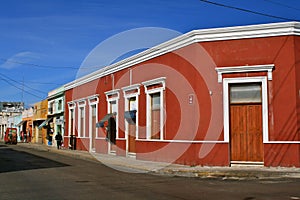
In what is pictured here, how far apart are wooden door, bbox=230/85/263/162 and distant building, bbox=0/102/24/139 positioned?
2365 inches

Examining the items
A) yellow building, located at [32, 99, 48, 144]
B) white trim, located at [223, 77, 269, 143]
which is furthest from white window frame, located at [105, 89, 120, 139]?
yellow building, located at [32, 99, 48, 144]

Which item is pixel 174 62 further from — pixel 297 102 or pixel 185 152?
pixel 297 102

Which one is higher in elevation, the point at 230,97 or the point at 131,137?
the point at 230,97

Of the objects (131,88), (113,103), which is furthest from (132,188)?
(113,103)

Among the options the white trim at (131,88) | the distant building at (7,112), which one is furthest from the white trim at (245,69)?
the distant building at (7,112)

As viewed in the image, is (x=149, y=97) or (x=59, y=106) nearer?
(x=149, y=97)

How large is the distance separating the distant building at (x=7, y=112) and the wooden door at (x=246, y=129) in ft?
197

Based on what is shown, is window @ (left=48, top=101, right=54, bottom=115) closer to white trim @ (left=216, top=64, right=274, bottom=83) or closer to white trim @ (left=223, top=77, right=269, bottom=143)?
white trim @ (left=216, top=64, right=274, bottom=83)

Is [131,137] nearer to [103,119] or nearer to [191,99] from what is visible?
[103,119]

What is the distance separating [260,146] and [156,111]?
20.4ft

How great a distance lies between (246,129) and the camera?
16625 millimetres

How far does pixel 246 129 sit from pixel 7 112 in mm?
78642

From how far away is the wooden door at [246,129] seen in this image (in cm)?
1644

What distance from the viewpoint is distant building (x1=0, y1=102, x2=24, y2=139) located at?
253 feet
